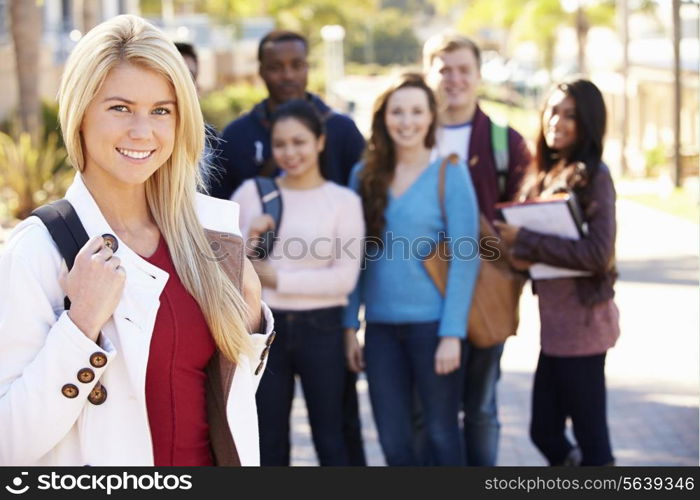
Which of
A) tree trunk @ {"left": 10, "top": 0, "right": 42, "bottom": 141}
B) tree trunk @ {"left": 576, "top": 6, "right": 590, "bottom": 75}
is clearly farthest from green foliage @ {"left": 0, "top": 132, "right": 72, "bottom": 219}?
tree trunk @ {"left": 576, "top": 6, "right": 590, "bottom": 75}

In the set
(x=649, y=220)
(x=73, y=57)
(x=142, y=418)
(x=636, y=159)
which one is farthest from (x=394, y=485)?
(x=636, y=159)

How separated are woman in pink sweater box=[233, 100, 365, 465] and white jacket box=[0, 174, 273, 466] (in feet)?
7.87

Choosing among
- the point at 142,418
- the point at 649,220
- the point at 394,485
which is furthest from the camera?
the point at 649,220

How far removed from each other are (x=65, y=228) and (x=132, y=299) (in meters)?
0.22

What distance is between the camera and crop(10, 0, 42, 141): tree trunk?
1809cm

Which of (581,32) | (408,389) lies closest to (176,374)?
(408,389)

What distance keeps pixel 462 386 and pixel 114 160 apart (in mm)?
3089

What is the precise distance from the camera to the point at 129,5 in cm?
3834

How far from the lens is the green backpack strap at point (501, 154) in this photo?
5.54 m

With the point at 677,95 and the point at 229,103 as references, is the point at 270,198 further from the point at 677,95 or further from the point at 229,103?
the point at 229,103

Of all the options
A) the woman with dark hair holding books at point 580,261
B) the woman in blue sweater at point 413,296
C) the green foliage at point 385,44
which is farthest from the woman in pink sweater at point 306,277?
the green foliage at point 385,44

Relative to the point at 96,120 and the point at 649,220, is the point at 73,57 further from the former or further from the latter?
the point at 649,220

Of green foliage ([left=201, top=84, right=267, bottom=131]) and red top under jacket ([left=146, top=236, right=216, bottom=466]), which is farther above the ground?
green foliage ([left=201, top=84, right=267, bottom=131])

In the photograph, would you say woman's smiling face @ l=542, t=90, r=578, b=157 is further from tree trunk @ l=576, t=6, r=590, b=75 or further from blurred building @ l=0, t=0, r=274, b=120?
tree trunk @ l=576, t=6, r=590, b=75
